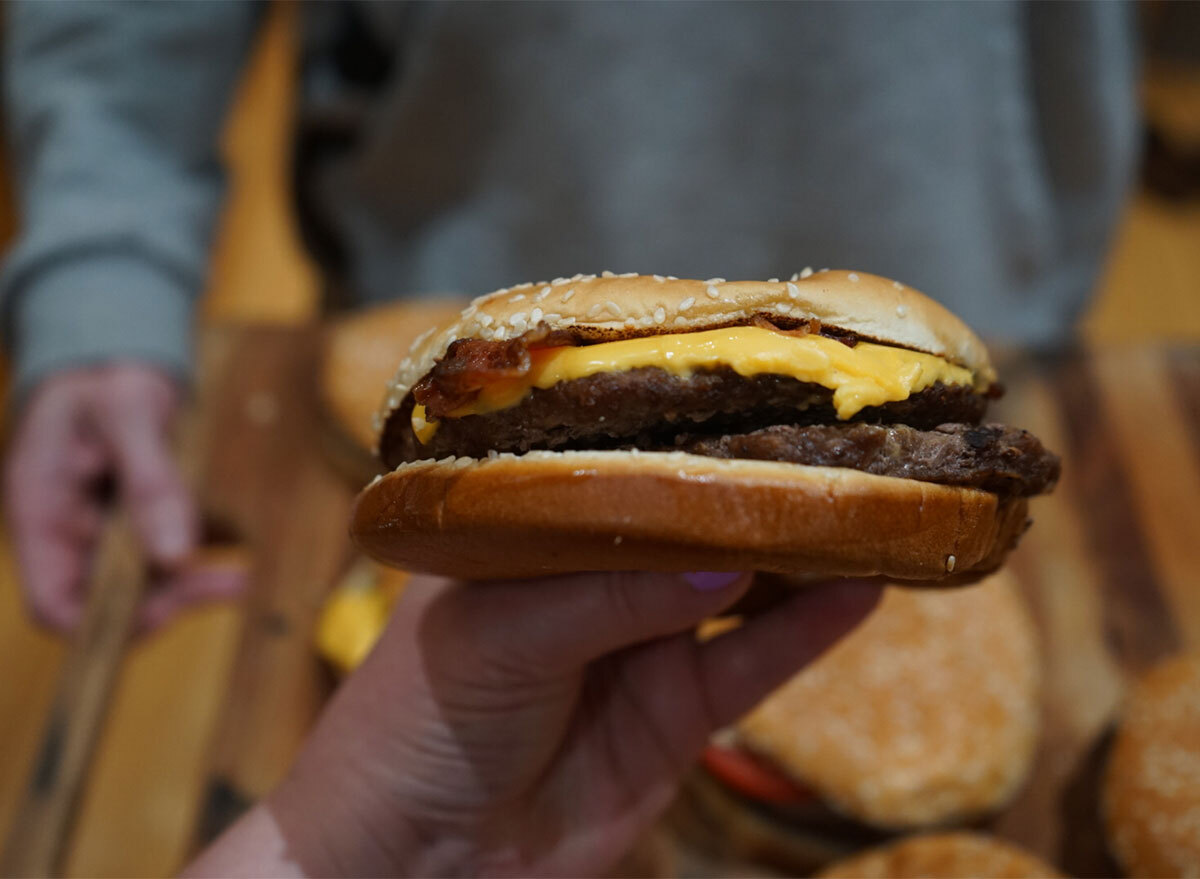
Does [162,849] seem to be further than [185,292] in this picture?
No

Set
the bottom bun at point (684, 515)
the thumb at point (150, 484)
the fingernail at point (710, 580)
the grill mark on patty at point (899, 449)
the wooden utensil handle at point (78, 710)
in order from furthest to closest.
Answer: the thumb at point (150, 484)
the wooden utensil handle at point (78, 710)
the fingernail at point (710, 580)
the grill mark on patty at point (899, 449)
the bottom bun at point (684, 515)

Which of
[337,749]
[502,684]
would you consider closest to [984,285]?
[502,684]

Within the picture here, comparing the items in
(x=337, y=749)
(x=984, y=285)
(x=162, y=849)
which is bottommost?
(x=162, y=849)

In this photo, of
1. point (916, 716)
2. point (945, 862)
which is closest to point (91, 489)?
point (916, 716)

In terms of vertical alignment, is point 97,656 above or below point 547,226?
below

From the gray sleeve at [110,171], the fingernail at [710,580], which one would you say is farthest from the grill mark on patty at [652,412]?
the gray sleeve at [110,171]

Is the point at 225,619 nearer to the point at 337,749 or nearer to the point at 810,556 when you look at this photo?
the point at 337,749

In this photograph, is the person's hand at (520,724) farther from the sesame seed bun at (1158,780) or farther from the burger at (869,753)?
the sesame seed bun at (1158,780)
